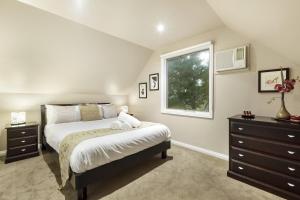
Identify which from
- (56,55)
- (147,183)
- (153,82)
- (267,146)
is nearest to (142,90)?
(153,82)

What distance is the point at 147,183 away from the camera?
2178 mm

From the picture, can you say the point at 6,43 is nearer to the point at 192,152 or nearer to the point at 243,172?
the point at 192,152

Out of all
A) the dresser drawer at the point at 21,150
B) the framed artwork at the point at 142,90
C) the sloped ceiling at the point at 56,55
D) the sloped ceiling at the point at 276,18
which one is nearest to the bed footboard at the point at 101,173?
the dresser drawer at the point at 21,150

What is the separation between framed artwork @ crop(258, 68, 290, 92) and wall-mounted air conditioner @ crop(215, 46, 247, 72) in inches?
12.0

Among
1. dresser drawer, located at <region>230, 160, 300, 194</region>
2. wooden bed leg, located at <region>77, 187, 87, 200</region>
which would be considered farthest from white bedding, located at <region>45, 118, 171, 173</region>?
dresser drawer, located at <region>230, 160, 300, 194</region>

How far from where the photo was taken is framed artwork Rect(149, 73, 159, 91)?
4.22 metres

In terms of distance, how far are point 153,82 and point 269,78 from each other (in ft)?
8.67

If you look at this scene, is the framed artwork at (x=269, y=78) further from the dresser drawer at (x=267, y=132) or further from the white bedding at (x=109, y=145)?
the white bedding at (x=109, y=145)

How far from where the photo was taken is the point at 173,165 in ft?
8.93

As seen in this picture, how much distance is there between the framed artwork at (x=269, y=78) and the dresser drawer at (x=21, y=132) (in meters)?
4.26

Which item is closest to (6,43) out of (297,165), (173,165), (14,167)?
(14,167)

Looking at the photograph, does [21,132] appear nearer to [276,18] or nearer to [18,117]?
[18,117]

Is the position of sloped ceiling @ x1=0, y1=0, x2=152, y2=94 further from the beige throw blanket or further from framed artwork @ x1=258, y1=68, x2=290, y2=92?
framed artwork @ x1=258, y1=68, x2=290, y2=92

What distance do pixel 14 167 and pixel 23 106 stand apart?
137 centimetres
